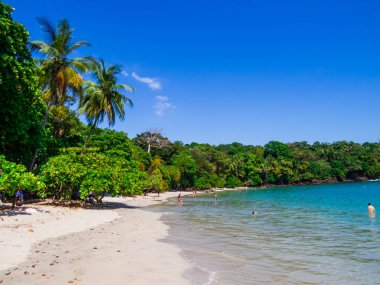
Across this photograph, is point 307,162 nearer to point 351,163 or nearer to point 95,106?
point 351,163

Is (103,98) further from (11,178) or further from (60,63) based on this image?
(11,178)

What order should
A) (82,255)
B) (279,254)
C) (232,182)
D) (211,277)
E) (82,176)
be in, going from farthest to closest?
(232,182) → (82,176) → (279,254) → (82,255) → (211,277)

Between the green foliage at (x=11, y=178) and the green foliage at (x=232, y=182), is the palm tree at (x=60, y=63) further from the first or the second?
the green foliage at (x=232, y=182)

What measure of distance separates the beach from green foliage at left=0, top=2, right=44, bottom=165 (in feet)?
19.8

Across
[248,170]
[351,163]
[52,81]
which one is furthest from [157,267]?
[351,163]

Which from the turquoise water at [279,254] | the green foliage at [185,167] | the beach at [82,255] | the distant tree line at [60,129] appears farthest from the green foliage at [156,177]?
the beach at [82,255]

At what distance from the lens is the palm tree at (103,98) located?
3403 cm

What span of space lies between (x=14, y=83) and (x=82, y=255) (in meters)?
13.0

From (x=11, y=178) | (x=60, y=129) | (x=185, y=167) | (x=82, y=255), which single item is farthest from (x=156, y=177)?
(x=82, y=255)

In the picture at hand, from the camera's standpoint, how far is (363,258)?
11.7m

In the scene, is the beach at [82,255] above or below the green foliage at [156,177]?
below

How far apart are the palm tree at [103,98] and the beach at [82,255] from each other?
62.1 feet

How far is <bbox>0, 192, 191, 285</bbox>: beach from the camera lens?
772 cm

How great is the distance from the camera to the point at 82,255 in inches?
397
